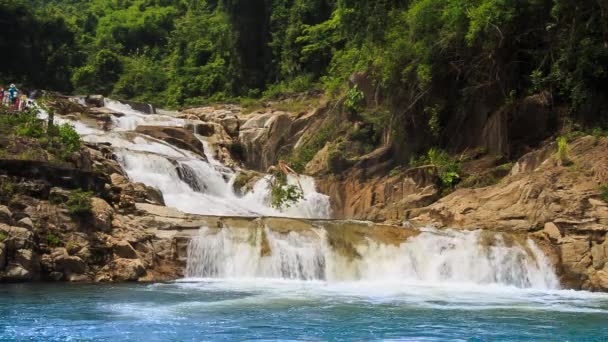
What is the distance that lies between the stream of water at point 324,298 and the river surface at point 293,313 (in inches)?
0.9

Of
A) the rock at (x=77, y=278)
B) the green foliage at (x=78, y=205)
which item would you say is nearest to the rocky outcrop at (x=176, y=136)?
the green foliage at (x=78, y=205)

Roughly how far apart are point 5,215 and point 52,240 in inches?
46.1

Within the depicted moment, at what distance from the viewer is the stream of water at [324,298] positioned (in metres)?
9.84

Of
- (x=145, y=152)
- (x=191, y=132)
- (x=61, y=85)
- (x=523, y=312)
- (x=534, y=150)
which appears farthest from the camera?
(x=61, y=85)

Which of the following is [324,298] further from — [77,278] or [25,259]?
[25,259]

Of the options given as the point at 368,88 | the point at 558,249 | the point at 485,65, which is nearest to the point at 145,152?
the point at 368,88

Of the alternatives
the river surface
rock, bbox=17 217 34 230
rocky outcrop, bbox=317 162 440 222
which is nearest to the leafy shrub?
rock, bbox=17 217 34 230

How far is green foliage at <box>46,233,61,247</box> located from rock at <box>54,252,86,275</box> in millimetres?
331

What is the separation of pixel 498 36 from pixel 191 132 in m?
14.7

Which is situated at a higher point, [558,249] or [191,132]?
[191,132]

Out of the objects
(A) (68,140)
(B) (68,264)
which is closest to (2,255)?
(B) (68,264)

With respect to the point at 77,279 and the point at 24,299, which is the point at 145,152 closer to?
the point at 77,279

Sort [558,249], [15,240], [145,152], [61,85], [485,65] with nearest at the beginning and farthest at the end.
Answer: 1. [15,240]
2. [558,249]
3. [485,65]
4. [145,152]
5. [61,85]

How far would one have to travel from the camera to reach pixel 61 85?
1774 inches
